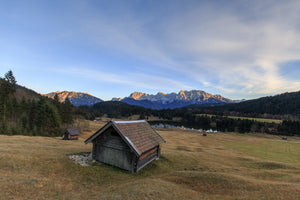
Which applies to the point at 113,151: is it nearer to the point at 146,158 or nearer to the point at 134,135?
the point at 134,135

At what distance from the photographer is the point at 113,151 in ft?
58.3

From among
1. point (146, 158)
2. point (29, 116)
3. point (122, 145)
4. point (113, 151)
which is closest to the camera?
point (122, 145)

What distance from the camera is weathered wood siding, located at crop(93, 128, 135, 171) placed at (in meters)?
16.8

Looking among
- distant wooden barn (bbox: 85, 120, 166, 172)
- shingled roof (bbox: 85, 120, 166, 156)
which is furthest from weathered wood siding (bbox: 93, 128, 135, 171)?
shingled roof (bbox: 85, 120, 166, 156)

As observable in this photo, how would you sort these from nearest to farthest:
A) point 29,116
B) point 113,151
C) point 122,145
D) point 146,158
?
point 122,145 < point 113,151 < point 146,158 < point 29,116

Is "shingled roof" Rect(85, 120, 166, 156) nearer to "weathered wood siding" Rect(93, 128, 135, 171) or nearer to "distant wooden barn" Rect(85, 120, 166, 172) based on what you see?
"distant wooden barn" Rect(85, 120, 166, 172)

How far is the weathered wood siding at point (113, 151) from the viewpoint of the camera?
1681 centimetres

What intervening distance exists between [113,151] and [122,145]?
1.75 m

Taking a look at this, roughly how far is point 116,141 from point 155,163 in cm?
695

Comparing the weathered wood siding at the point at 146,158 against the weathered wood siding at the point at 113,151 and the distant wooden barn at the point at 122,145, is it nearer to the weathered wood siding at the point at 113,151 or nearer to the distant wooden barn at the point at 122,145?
the distant wooden barn at the point at 122,145

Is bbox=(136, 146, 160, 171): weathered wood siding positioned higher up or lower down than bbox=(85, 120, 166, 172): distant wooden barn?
lower down

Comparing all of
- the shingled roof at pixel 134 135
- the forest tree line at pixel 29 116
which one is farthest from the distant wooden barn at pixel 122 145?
the forest tree line at pixel 29 116

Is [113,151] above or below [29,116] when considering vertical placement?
below

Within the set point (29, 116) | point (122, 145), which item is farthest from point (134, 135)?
point (29, 116)
